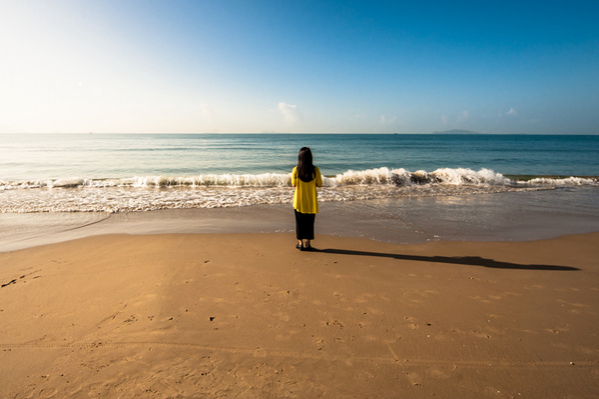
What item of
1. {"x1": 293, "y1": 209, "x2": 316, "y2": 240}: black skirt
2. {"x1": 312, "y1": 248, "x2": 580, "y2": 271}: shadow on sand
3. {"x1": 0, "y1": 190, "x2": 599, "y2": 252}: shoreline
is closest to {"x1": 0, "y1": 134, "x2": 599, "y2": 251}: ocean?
{"x1": 0, "y1": 190, "x2": 599, "y2": 252}: shoreline

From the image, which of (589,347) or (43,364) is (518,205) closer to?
(589,347)

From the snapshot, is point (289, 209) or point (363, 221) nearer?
point (363, 221)

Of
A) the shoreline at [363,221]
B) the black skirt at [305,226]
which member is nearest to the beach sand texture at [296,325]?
the black skirt at [305,226]

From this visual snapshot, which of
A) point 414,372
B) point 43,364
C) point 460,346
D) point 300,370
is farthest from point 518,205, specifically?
point 43,364

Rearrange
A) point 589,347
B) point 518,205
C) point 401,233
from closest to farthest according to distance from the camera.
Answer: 1. point 589,347
2. point 401,233
3. point 518,205

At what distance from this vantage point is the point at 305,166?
19.3ft

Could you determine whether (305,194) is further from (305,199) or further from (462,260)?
(462,260)

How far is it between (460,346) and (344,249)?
3.21 m

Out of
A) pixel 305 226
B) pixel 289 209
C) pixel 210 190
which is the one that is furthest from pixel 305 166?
pixel 210 190

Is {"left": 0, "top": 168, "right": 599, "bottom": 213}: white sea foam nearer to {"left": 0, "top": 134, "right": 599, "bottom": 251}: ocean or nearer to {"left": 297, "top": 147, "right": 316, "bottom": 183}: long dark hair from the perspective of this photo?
{"left": 0, "top": 134, "right": 599, "bottom": 251}: ocean

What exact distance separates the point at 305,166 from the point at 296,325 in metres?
3.25

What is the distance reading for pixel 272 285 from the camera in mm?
4410

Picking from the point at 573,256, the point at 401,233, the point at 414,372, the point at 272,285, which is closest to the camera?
the point at 414,372

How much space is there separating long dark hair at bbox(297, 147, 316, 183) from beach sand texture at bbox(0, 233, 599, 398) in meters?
1.53
